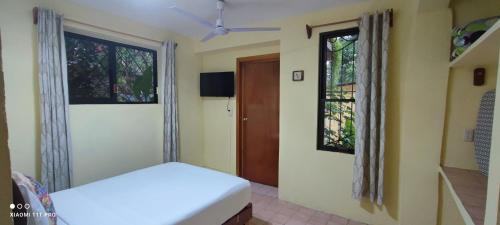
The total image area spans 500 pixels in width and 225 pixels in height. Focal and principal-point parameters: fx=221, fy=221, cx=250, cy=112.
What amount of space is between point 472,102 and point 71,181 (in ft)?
12.5

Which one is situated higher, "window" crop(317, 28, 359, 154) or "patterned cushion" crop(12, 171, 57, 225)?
"window" crop(317, 28, 359, 154)

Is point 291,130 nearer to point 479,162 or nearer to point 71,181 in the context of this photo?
point 479,162

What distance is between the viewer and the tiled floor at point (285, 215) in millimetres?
2465

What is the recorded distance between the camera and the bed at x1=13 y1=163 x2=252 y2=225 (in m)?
1.52

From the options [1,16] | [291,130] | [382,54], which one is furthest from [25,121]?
[382,54]

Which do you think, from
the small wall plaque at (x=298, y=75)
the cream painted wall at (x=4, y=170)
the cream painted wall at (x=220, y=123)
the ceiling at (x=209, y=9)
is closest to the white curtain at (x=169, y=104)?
the ceiling at (x=209, y=9)

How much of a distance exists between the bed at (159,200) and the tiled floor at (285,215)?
475 millimetres

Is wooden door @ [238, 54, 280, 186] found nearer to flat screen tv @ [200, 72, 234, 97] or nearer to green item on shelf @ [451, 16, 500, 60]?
flat screen tv @ [200, 72, 234, 97]

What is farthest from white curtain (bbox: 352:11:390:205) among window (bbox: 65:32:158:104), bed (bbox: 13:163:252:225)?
window (bbox: 65:32:158:104)

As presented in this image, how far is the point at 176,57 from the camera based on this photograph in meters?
3.54

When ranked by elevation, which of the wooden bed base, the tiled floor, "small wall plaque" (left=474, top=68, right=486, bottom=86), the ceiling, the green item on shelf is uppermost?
the ceiling

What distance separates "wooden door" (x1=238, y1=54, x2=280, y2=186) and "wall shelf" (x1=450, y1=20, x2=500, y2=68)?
6.85ft

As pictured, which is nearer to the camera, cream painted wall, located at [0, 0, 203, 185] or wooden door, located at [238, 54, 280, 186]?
cream painted wall, located at [0, 0, 203, 185]

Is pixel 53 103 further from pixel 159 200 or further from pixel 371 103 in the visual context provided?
pixel 371 103
